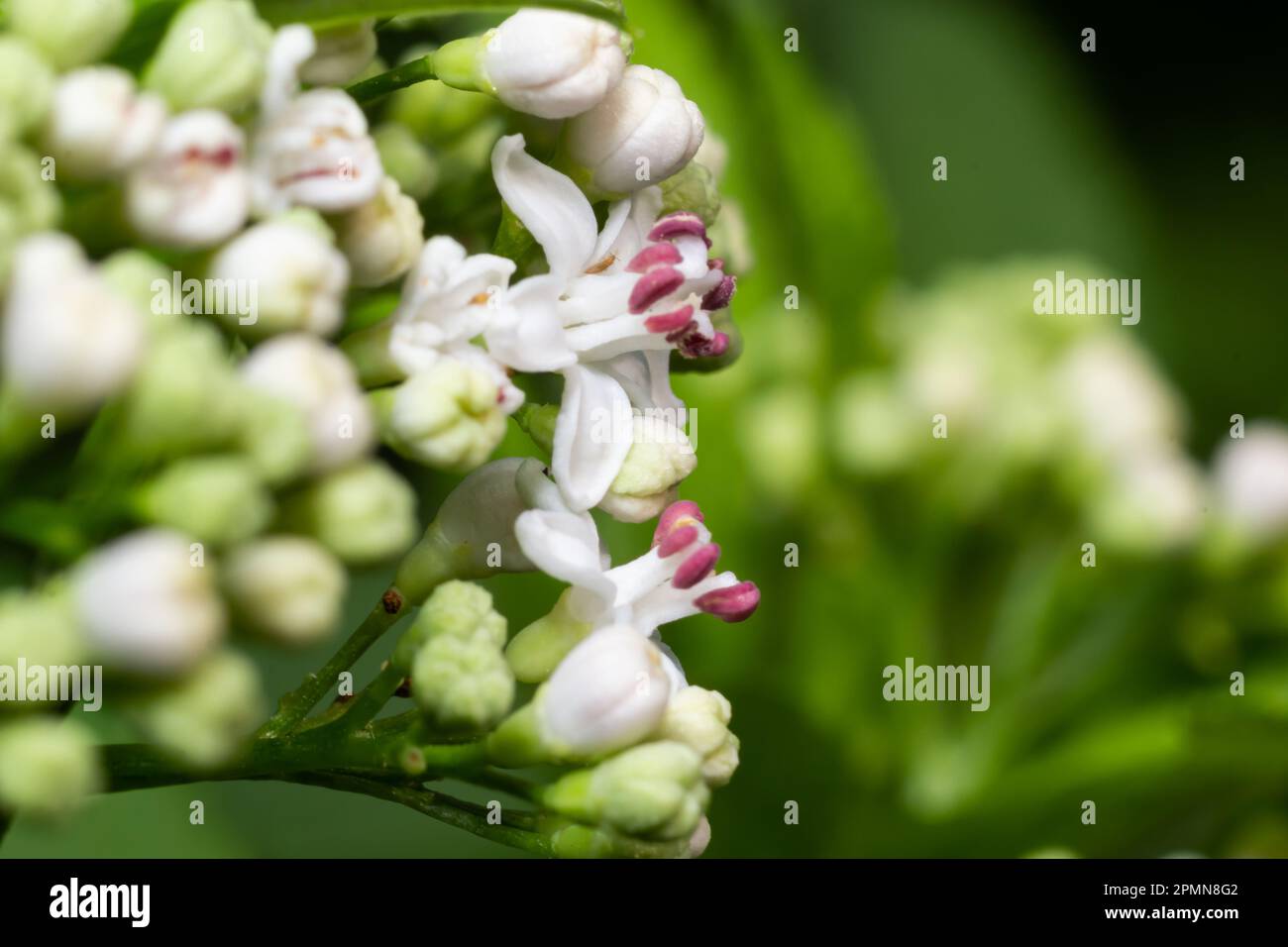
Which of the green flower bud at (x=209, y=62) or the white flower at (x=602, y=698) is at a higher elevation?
the green flower bud at (x=209, y=62)

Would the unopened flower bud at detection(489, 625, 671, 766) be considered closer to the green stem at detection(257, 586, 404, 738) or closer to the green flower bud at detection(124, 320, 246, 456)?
the green stem at detection(257, 586, 404, 738)

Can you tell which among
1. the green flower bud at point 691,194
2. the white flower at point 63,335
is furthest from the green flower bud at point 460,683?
the green flower bud at point 691,194

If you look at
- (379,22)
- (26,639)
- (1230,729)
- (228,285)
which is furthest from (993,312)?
(26,639)

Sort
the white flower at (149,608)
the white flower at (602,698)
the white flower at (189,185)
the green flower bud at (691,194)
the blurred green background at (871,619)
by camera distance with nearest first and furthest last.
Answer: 1. the white flower at (149,608)
2. the white flower at (189,185)
3. the white flower at (602,698)
4. the green flower bud at (691,194)
5. the blurred green background at (871,619)

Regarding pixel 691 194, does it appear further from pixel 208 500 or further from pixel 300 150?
pixel 208 500

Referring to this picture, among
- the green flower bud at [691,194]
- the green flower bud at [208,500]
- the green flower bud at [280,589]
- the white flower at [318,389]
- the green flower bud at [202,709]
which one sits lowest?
the green flower bud at [202,709]

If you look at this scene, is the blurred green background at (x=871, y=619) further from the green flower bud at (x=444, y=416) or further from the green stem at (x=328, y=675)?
the green flower bud at (x=444, y=416)

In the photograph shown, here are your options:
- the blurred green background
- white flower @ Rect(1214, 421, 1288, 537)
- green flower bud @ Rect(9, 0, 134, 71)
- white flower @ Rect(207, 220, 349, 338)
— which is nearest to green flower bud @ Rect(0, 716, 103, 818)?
white flower @ Rect(207, 220, 349, 338)
